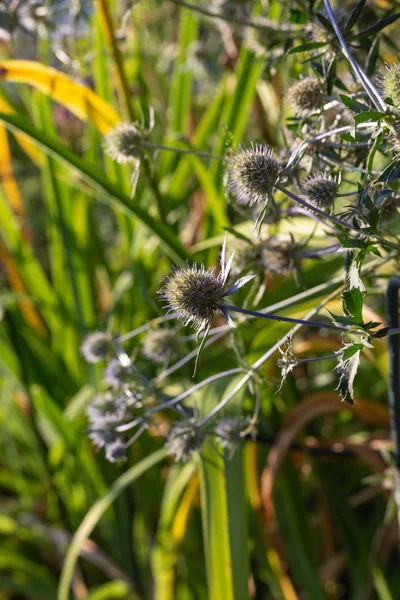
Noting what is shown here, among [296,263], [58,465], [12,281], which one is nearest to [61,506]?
[58,465]

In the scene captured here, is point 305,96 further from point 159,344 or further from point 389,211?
point 159,344

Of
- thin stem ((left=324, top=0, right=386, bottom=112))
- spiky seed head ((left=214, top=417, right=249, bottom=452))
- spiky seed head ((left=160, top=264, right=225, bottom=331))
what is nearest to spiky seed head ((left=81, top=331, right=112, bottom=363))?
spiky seed head ((left=214, top=417, right=249, bottom=452))

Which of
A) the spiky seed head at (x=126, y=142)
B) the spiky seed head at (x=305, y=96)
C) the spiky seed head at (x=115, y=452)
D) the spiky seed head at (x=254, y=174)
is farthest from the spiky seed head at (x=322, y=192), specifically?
the spiky seed head at (x=115, y=452)

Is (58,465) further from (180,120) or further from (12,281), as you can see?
(180,120)

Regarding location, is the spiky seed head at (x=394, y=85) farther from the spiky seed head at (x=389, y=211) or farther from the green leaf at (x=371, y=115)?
the spiky seed head at (x=389, y=211)

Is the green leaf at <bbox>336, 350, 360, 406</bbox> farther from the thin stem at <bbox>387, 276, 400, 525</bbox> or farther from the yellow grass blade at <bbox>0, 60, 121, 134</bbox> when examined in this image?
the yellow grass blade at <bbox>0, 60, 121, 134</bbox>
